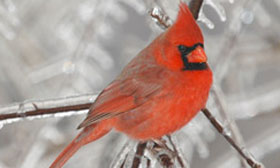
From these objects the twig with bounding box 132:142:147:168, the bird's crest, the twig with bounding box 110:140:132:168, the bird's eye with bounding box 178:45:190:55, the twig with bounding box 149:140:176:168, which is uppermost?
the bird's crest

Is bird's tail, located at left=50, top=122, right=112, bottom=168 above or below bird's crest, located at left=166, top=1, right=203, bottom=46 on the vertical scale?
below

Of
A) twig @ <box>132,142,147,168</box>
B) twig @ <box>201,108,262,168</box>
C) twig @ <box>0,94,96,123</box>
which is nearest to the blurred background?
twig @ <box>132,142,147,168</box>

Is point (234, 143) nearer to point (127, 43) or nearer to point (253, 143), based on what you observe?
point (253, 143)

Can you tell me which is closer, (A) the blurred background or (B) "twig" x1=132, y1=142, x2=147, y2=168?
(B) "twig" x1=132, y1=142, x2=147, y2=168

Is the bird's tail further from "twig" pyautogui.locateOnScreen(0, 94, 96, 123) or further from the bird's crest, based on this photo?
the bird's crest

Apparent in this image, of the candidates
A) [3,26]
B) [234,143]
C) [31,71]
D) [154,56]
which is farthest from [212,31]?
[234,143]

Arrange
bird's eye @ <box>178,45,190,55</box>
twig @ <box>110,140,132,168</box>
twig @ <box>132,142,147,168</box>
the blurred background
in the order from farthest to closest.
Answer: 1. the blurred background
2. bird's eye @ <box>178,45,190,55</box>
3. twig @ <box>110,140,132,168</box>
4. twig @ <box>132,142,147,168</box>

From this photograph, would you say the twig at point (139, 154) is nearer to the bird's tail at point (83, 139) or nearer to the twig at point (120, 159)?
the twig at point (120, 159)

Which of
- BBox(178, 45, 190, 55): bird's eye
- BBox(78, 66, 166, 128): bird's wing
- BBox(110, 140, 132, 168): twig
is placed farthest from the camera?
BBox(78, 66, 166, 128): bird's wing
